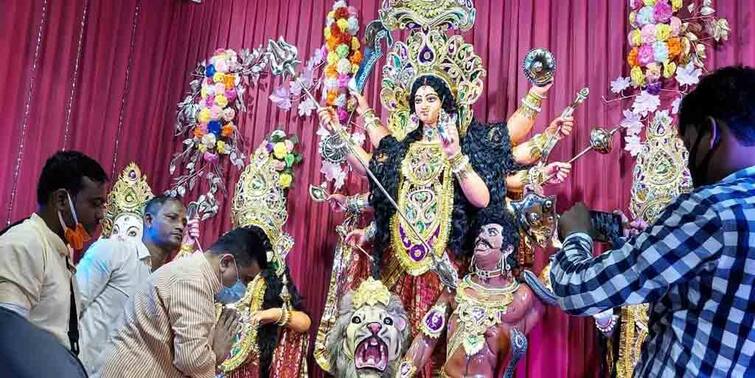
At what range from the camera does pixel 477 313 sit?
12.5 feet

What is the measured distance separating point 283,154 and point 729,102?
3750 millimetres

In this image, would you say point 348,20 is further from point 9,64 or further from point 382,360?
point 382,360

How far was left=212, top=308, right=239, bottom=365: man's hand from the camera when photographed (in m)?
3.02

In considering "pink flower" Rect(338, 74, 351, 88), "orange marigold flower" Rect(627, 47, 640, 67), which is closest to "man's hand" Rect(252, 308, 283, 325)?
"pink flower" Rect(338, 74, 351, 88)

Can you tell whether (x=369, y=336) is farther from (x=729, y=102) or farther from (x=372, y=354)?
(x=729, y=102)

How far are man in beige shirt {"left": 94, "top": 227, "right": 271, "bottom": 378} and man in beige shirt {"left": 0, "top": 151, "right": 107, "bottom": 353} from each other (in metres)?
0.31

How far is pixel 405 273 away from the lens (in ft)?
14.2

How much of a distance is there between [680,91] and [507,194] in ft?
3.27

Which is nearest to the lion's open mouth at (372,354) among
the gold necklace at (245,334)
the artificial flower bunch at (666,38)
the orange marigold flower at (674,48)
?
the gold necklace at (245,334)

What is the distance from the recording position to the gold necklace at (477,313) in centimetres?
378

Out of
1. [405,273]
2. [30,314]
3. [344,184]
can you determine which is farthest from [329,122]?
[30,314]

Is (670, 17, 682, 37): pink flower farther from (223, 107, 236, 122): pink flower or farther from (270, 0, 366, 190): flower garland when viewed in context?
(223, 107, 236, 122): pink flower

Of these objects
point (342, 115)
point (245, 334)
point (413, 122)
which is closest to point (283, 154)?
point (342, 115)

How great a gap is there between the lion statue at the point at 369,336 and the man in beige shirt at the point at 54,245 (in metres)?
1.10
